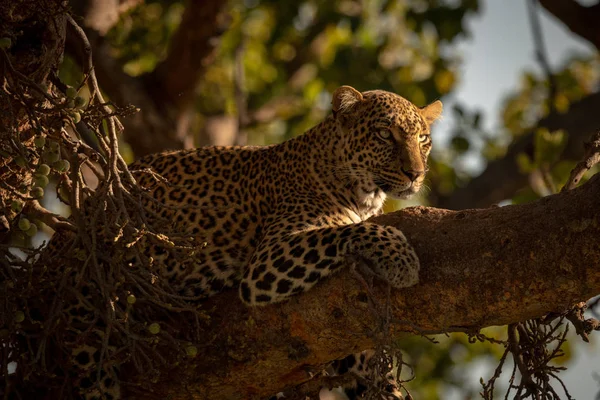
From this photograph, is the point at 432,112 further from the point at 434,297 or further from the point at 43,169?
the point at 43,169

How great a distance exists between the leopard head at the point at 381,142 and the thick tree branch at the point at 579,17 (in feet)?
11.9

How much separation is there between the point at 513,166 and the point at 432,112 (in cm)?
579

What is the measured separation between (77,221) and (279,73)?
9801 millimetres

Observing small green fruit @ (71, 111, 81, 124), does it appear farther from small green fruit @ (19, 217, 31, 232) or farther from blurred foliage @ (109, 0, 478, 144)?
blurred foliage @ (109, 0, 478, 144)

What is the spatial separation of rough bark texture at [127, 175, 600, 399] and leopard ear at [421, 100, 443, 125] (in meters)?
2.03

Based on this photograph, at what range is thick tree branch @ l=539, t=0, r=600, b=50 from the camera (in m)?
11.1

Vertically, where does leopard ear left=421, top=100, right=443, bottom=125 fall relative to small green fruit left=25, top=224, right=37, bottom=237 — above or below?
above

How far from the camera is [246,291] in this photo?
686cm

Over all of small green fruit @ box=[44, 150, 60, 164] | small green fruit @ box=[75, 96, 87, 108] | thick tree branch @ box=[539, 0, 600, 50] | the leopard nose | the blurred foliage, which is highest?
the blurred foliage

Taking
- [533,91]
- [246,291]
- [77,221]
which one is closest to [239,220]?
[246,291]

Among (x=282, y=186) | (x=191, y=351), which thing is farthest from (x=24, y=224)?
(x=282, y=186)

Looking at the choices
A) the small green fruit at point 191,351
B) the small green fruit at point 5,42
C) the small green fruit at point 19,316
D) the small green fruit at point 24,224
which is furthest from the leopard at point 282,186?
the small green fruit at point 5,42

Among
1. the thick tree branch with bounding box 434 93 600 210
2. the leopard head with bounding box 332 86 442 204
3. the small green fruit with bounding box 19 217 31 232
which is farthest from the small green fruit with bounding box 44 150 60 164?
the thick tree branch with bounding box 434 93 600 210

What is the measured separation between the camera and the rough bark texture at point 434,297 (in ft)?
18.3
